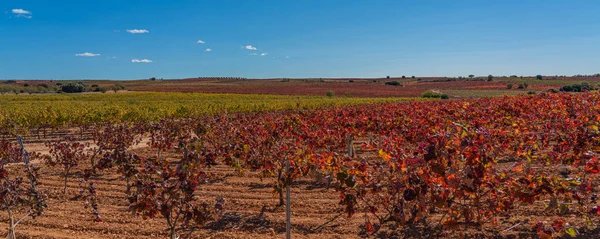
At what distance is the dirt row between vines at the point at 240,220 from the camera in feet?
20.0

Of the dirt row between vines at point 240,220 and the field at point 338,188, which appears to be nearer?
the field at point 338,188

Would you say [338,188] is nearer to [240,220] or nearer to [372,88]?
[240,220]

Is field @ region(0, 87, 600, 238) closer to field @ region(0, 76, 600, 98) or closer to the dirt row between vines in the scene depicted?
the dirt row between vines

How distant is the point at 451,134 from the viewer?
3562 mm

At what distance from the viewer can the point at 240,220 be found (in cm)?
673

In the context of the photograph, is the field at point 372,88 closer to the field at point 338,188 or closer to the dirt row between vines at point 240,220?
the field at point 338,188

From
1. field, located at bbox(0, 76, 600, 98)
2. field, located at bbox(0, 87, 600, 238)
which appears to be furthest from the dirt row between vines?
field, located at bbox(0, 76, 600, 98)

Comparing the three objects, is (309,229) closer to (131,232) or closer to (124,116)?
(131,232)

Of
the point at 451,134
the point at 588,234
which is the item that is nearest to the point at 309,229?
the point at 451,134

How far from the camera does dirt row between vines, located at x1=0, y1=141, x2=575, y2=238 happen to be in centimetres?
608

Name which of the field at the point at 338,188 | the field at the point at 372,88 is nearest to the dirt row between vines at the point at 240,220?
the field at the point at 338,188

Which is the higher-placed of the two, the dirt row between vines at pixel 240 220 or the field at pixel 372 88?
the field at pixel 372 88

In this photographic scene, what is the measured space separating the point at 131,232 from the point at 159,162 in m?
2.35

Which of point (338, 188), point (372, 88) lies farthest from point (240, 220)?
point (372, 88)
